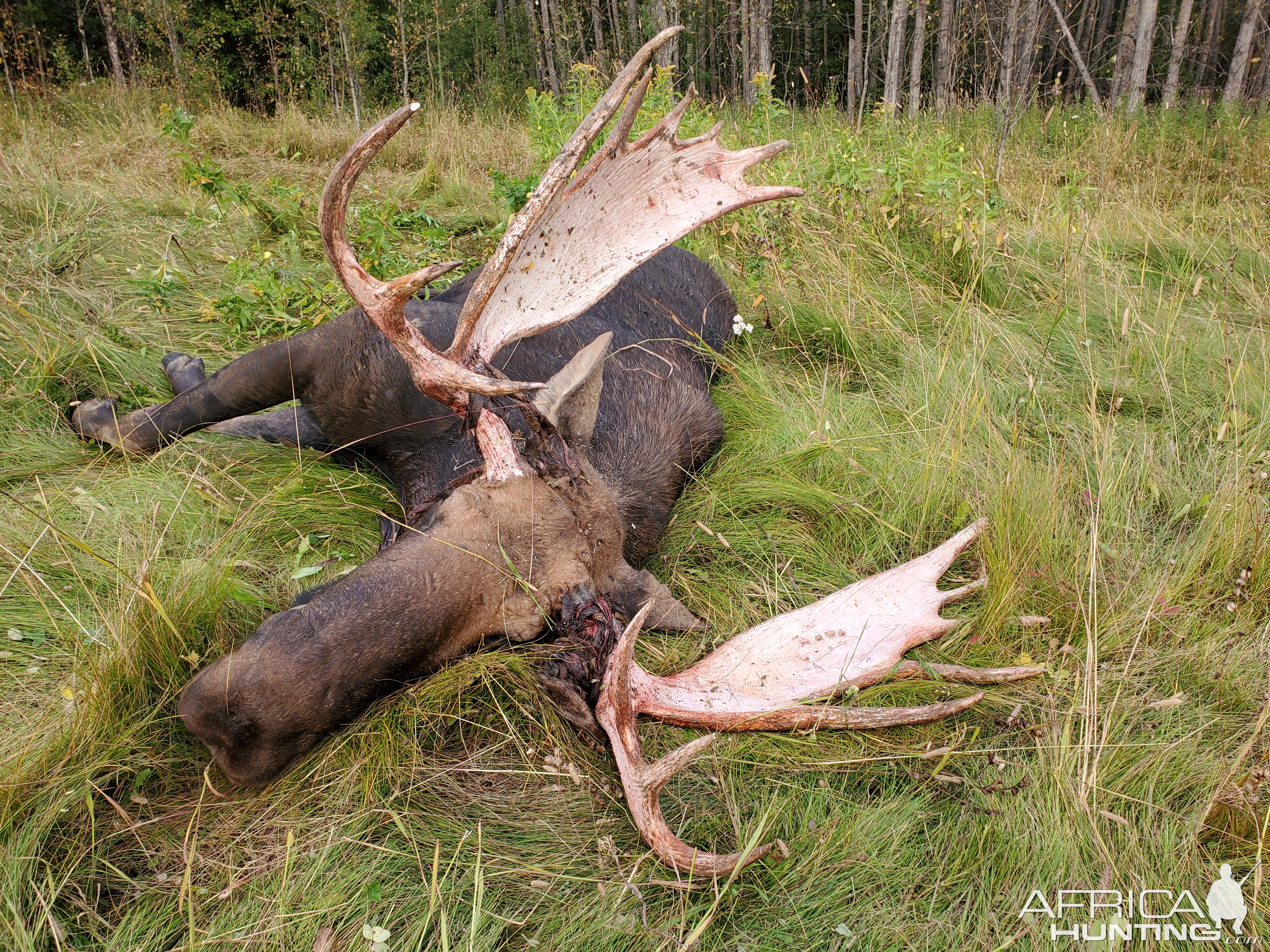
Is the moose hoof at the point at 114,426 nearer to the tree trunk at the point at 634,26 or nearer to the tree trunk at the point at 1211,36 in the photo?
the tree trunk at the point at 634,26

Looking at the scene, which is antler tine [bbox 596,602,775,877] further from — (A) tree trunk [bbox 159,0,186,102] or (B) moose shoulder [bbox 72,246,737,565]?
(A) tree trunk [bbox 159,0,186,102]

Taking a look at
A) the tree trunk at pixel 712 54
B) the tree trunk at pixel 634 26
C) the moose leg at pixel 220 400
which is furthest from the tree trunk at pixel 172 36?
the moose leg at pixel 220 400

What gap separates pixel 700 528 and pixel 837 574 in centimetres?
51

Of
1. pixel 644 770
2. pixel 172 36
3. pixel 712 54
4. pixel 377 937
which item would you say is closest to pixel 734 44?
pixel 712 54

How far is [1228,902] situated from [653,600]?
1435 millimetres

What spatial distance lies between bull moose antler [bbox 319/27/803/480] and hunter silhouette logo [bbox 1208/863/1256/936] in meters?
1.86

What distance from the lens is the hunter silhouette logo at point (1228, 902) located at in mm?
1796

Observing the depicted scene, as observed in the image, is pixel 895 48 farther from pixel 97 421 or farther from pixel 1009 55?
pixel 97 421

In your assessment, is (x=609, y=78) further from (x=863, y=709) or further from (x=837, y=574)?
(x=863, y=709)

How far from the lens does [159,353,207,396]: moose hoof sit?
385 centimetres

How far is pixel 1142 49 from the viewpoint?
13.3 m

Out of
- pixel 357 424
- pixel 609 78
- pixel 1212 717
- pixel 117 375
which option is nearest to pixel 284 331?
pixel 117 375

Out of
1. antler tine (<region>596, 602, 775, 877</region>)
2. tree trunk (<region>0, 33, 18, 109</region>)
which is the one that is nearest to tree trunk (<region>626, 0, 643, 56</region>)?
tree trunk (<region>0, 33, 18, 109</region>)

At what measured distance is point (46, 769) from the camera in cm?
188
